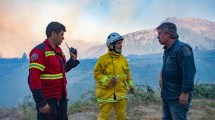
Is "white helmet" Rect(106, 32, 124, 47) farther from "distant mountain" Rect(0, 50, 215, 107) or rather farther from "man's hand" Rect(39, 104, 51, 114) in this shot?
"distant mountain" Rect(0, 50, 215, 107)

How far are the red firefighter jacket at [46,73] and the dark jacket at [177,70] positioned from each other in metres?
1.48

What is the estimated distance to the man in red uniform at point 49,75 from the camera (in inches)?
156

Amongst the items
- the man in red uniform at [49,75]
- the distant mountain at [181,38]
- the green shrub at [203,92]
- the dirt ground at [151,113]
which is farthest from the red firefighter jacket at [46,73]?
the distant mountain at [181,38]

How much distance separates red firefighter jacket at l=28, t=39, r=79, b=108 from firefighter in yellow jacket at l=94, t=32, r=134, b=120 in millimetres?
884

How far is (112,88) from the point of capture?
517 cm

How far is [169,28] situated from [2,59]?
72.9 meters

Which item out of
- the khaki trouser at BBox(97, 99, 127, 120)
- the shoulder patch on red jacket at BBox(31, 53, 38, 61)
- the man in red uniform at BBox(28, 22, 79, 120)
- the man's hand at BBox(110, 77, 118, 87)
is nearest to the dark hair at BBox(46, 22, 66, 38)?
the man in red uniform at BBox(28, 22, 79, 120)

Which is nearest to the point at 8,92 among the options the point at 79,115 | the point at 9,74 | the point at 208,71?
the point at 9,74

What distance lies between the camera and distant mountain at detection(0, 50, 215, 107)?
57000 millimetres

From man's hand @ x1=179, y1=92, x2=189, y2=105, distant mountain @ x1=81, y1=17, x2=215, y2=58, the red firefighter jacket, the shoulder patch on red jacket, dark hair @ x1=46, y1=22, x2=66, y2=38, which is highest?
distant mountain @ x1=81, y1=17, x2=215, y2=58

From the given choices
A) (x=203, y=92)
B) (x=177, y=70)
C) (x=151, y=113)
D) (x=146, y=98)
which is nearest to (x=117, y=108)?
(x=177, y=70)

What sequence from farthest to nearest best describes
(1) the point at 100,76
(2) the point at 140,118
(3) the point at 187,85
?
(2) the point at 140,118, (1) the point at 100,76, (3) the point at 187,85

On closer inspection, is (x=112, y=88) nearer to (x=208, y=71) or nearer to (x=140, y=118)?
(x=140, y=118)

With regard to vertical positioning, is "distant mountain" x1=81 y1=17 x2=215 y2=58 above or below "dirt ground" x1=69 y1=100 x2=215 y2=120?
above
